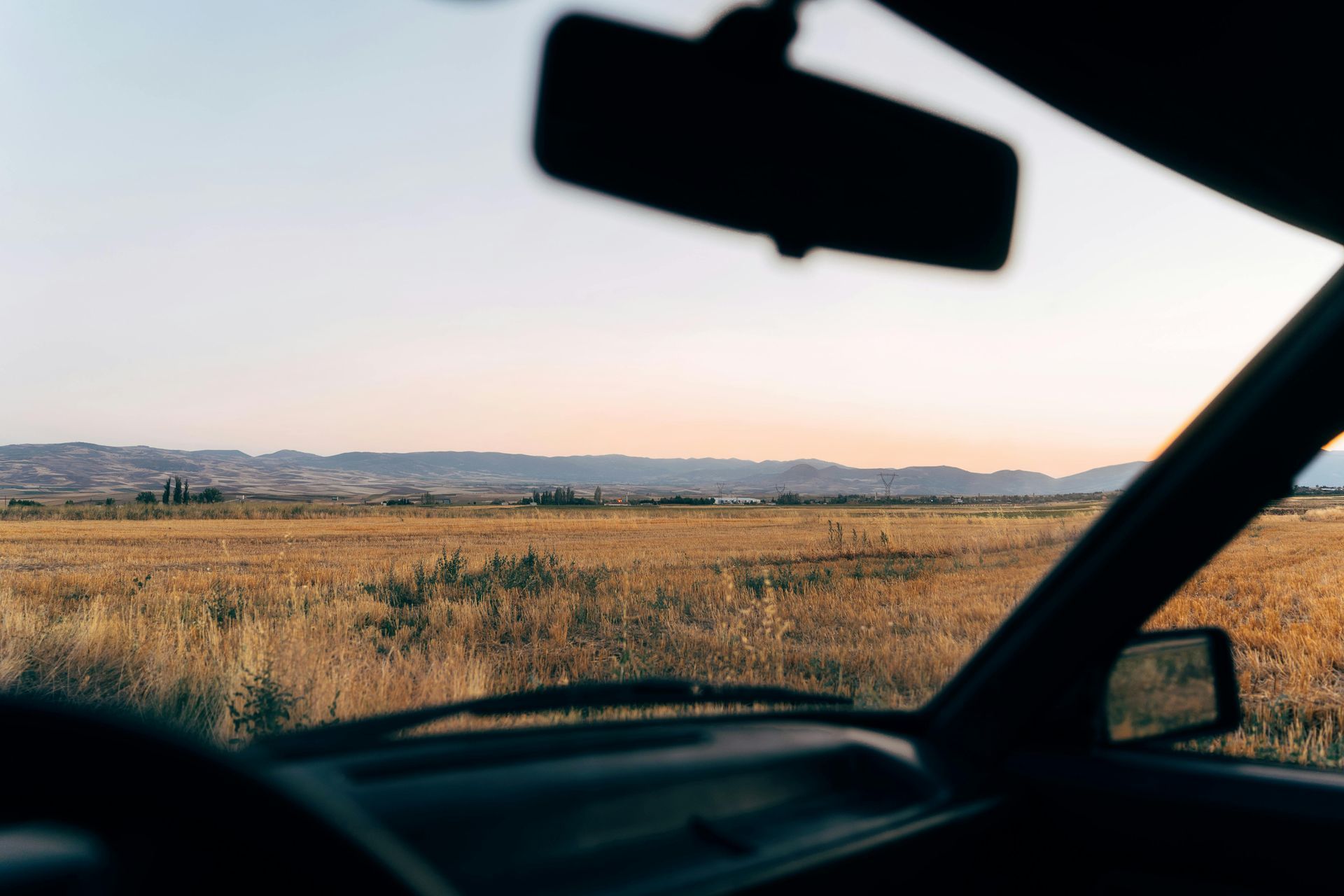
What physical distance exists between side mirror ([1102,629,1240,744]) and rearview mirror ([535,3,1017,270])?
1.27 metres

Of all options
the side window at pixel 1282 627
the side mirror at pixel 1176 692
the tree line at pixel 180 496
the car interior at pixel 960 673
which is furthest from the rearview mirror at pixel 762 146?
the tree line at pixel 180 496

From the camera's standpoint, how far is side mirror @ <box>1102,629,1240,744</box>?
2.35 m

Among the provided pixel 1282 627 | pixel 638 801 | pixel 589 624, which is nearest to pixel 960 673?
pixel 638 801

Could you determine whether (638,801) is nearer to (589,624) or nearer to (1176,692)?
(1176,692)

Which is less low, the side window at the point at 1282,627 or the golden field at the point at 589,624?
the side window at the point at 1282,627

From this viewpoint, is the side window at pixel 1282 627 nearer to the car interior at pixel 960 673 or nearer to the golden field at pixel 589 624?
the golden field at pixel 589 624

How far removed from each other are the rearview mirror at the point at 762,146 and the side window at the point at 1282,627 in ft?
3.40

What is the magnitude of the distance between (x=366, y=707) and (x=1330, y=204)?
4529 millimetres

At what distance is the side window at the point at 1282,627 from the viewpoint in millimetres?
3859

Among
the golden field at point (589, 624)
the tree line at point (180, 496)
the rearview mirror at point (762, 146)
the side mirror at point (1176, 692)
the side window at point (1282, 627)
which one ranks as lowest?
the tree line at point (180, 496)

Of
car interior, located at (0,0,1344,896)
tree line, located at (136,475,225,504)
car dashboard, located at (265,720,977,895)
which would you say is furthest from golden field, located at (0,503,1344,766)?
tree line, located at (136,475,225,504)

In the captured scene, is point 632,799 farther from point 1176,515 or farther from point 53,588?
point 53,588

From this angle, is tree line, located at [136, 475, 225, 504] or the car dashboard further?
tree line, located at [136, 475, 225, 504]

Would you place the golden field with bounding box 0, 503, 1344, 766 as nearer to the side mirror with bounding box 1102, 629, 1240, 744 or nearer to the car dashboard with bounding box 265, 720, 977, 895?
the side mirror with bounding box 1102, 629, 1240, 744
